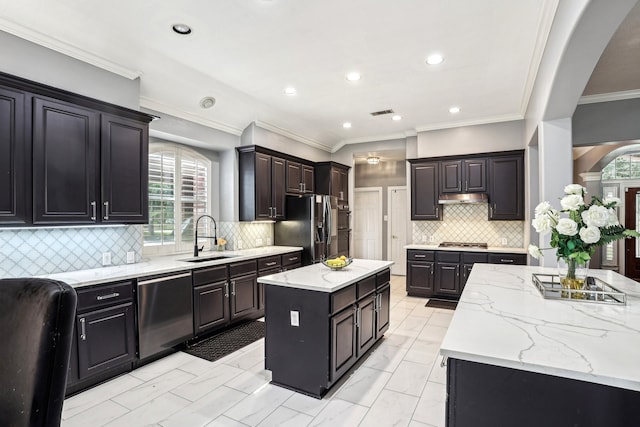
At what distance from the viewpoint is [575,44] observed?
2.21 meters

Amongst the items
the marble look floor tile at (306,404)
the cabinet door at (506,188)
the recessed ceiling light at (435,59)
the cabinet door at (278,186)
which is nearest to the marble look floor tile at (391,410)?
the marble look floor tile at (306,404)

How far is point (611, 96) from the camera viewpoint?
170 inches

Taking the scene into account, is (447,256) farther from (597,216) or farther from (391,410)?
(597,216)

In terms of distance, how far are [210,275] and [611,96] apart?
5.54m

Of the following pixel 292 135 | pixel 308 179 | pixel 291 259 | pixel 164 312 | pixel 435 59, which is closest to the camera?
pixel 164 312

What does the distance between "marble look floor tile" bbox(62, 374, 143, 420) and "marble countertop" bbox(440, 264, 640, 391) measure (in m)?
2.69

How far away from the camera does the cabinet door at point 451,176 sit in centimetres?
566

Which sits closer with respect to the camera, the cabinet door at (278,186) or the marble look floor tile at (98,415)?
the marble look floor tile at (98,415)

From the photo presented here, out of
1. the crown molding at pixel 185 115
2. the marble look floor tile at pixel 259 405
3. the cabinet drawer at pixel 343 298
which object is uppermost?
the crown molding at pixel 185 115

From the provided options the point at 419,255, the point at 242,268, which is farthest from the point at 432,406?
the point at 419,255

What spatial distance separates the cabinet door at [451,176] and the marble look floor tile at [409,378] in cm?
340

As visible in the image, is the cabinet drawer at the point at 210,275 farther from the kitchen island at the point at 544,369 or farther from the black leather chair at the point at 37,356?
the kitchen island at the point at 544,369

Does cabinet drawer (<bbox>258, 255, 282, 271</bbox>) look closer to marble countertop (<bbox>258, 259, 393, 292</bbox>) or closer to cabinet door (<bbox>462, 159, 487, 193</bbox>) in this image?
marble countertop (<bbox>258, 259, 393, 292</bbox>)

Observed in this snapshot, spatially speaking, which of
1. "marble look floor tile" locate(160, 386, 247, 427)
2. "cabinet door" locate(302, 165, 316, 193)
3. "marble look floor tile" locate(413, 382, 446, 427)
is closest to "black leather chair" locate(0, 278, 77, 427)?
"marble look floor tile" locate(160, 386, 247, 427)
